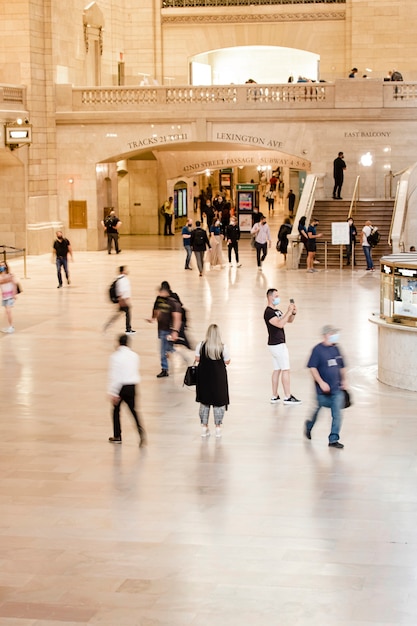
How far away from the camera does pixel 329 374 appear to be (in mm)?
12195

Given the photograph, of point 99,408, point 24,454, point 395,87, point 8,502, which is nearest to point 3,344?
point 99,408

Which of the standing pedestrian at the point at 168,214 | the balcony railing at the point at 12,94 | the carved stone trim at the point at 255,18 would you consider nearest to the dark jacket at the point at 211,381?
the balcony railing at the point at 12,94

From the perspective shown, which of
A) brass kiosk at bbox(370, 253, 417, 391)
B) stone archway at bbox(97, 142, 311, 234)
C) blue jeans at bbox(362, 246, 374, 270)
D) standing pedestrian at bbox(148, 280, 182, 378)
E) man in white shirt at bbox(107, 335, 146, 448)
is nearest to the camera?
man in white shirt at bbox(107, 335, 146, 448)

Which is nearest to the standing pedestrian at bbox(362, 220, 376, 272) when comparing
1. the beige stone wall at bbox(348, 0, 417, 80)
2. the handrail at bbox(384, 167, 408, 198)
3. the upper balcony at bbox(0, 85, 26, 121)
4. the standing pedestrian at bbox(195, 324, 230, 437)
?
the handrail at bbox(384, 167, 408, 198)

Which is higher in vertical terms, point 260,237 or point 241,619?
point 260,237

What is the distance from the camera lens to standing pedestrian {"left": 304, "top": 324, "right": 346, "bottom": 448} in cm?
1218

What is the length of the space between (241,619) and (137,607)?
2.64ft

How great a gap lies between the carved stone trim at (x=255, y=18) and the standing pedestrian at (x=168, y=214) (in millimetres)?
7416

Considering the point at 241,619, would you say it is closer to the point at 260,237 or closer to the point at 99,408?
the point at 99,408

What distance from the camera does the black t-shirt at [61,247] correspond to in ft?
84.5

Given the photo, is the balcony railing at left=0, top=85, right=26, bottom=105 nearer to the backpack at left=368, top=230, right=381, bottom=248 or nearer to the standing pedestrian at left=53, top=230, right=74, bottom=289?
the standing pedestrian at left=53, top=230, right=74, bottom=289

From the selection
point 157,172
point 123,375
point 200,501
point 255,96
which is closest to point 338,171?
point 255,96

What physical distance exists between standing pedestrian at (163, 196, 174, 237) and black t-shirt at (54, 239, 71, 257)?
16061 millimetres

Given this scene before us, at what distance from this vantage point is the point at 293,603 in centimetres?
816
